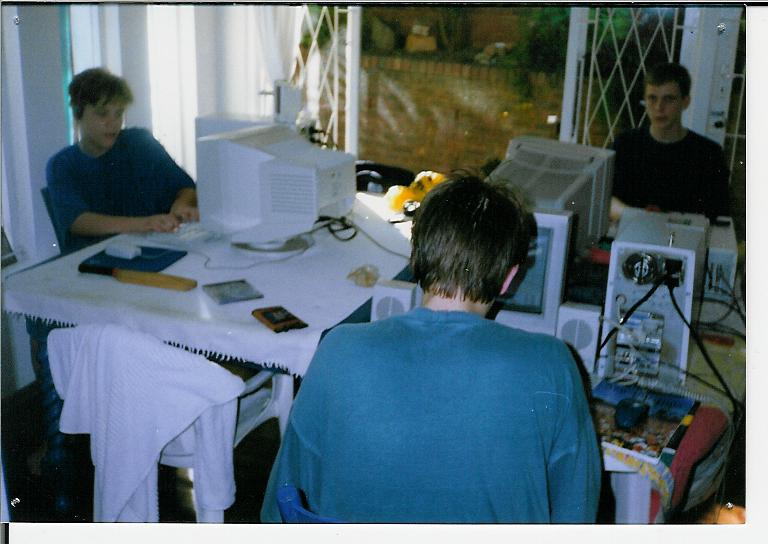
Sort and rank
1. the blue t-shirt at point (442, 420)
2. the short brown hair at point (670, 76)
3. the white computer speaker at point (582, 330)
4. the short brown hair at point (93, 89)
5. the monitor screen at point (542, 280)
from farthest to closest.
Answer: the short brown hair at point (670, 76)
the short brown hair at point (93, 89)
the monitor screen at point (542, 280)
the white computer speaker at point (582, 330)
the blue t-shirt at point (442, 420)

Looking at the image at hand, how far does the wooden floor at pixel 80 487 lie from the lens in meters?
1.68

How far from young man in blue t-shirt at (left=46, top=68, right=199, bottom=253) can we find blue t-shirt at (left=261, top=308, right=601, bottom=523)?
57.7 inches

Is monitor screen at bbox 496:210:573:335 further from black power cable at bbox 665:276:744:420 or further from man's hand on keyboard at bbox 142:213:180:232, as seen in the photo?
man's hand on keyboard at bbox 142:213:180:232

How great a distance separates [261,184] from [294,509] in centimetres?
132

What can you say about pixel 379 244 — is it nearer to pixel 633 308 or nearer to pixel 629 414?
pixel 633 308

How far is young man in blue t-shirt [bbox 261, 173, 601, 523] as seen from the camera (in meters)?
1.21

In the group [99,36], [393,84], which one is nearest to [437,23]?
[393,84]

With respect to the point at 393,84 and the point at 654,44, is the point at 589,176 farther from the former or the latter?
the point at 393,84

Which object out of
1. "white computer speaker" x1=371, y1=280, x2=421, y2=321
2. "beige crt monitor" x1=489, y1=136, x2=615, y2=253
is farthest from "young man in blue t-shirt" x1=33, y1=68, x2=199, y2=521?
"beige crt monitor" x1=489, y1=136, x2=615, y2=253

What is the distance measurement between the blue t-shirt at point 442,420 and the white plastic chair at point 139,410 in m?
0.46

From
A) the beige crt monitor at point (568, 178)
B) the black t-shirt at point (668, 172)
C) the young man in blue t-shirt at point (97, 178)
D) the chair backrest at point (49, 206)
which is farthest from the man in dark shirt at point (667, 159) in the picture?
the chair backrest at point (49, 206)

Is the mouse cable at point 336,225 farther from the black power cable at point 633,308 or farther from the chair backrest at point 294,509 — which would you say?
the chair backrest at point 294,509

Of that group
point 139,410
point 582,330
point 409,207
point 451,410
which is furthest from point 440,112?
point 451,410

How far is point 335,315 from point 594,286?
71cm
